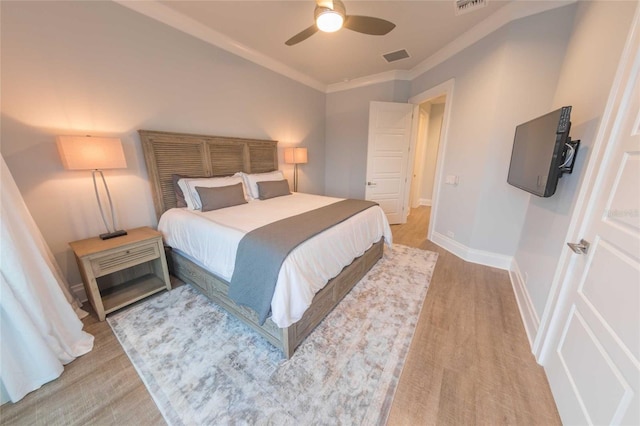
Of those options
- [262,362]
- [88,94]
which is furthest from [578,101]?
[88,94]

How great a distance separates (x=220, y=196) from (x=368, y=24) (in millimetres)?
2239

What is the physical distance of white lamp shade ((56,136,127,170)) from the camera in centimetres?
169

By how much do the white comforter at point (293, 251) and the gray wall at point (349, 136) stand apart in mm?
Result: 2154

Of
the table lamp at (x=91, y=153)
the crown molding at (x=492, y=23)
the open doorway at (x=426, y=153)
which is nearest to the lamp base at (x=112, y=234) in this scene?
the table lamp at (x=91, y=153)

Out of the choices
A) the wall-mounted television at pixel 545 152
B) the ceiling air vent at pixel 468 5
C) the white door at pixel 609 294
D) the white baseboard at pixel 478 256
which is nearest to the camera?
the white door at pixel 609 294

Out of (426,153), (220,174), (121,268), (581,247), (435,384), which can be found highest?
(426,153)

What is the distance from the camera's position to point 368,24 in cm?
197

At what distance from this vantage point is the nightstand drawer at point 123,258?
1.80m

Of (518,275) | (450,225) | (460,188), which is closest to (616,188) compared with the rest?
(518,275)

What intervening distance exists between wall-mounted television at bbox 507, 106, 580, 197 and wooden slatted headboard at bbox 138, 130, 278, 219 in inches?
128

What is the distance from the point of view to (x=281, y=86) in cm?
373

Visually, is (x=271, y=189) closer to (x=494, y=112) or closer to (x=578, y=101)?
(x=494, y=112)

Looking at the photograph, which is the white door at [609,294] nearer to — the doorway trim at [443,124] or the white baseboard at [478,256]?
the white baseboard at [478,256]

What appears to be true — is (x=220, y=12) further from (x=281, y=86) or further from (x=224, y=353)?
(x=224, y=353)
